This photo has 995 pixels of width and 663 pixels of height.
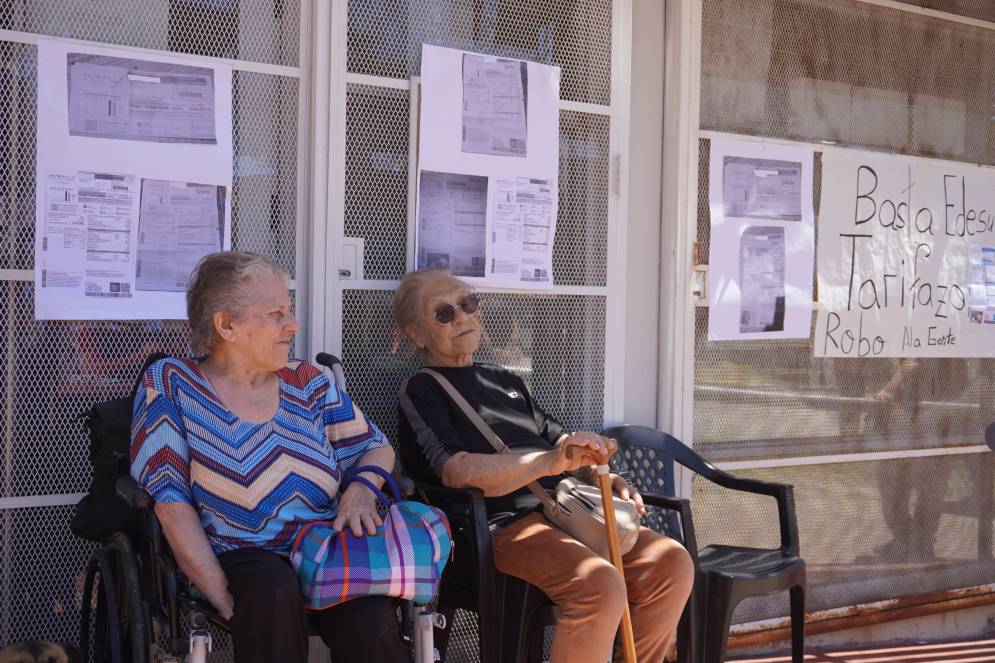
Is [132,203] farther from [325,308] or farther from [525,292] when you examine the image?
[525,292]

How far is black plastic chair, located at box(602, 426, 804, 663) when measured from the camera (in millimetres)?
3531

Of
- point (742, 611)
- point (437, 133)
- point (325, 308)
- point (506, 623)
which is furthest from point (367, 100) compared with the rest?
point (742, 611)

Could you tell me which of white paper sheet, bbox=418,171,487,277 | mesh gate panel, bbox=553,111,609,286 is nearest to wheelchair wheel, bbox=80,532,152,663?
white paper sheet, bbox=418,171,487,277

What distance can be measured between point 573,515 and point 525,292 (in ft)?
3.29

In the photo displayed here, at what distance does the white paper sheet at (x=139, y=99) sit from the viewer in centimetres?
318

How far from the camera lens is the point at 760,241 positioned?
441cm

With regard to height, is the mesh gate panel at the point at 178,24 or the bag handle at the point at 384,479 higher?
the mesh gate panel at the point at 178,24

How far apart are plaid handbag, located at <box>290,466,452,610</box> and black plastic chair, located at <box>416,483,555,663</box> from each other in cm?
33

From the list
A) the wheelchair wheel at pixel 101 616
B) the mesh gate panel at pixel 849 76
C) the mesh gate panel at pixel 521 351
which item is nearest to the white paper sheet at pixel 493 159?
the mesh gate panel at pixel 521 351

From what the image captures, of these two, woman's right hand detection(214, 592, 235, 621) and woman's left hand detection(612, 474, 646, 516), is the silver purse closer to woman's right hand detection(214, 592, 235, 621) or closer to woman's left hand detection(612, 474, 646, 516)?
woman's left hand detection(612, 474, 646, 516)

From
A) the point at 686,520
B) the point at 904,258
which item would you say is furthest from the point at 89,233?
the point at 904,258

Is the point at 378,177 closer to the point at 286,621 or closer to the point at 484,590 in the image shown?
the point at 484,590

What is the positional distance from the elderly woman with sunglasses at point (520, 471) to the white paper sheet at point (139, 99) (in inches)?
34.2

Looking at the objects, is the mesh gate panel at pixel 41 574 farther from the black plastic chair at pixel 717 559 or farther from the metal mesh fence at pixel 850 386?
the metal mesh fence at pixel 850 386
